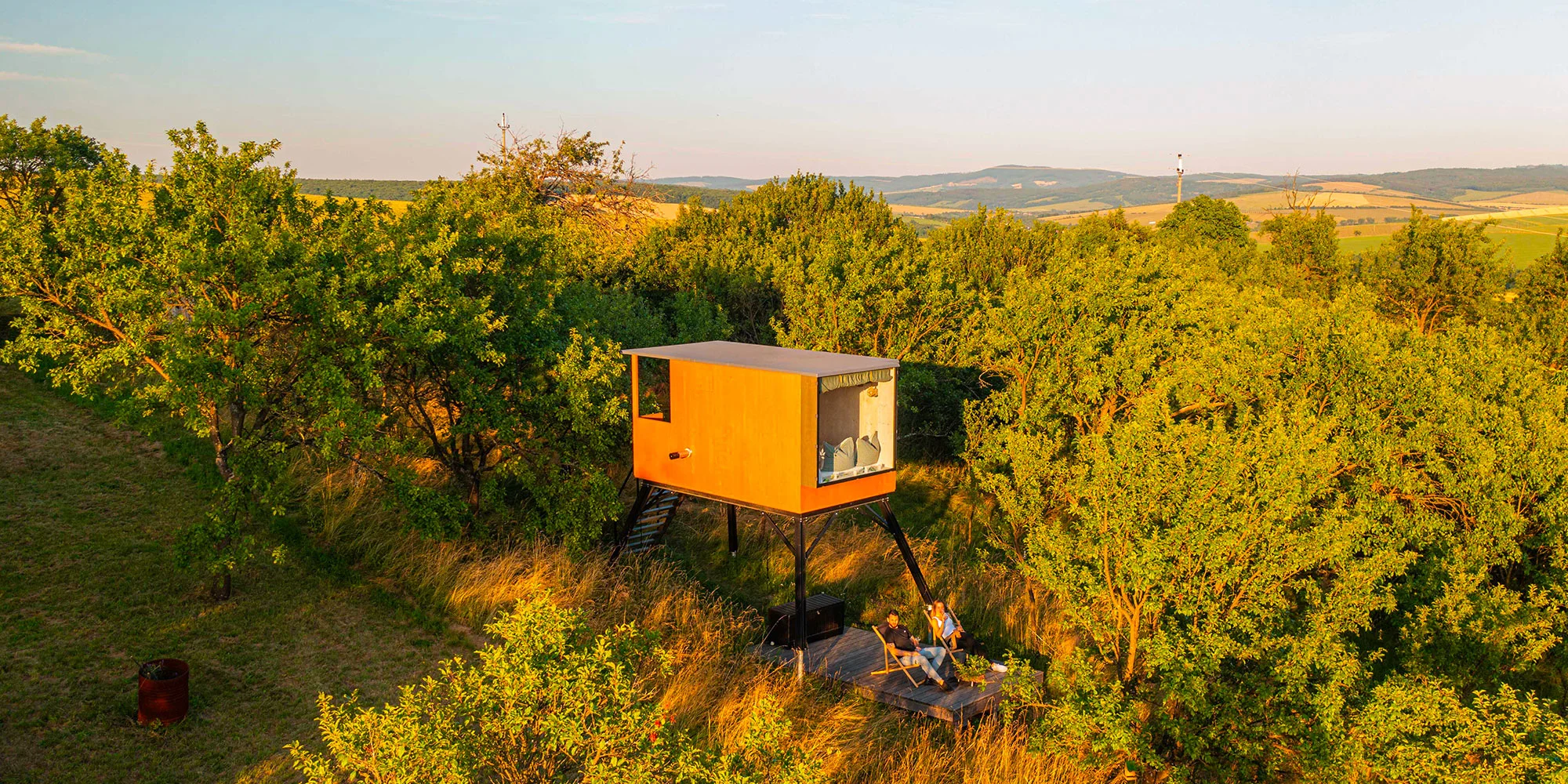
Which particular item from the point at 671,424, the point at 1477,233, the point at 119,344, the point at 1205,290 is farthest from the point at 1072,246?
the point at 119,344

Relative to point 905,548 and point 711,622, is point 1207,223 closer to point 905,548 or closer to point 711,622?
point 905,548

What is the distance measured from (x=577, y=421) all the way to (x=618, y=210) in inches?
960

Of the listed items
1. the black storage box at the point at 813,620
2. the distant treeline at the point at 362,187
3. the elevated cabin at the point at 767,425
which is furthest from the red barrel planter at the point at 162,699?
the distant treeline at the point at 362,187

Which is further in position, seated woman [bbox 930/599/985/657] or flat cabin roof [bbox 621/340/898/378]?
seated woman [bbox 930/599/985/657]

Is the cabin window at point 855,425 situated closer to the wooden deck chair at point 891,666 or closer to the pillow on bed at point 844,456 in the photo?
the pillow on bed at point 844,456

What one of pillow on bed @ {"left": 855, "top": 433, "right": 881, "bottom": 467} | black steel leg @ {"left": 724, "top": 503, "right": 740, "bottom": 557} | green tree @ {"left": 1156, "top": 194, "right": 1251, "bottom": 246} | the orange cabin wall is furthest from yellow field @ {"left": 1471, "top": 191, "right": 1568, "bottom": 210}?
the orange cabin wall

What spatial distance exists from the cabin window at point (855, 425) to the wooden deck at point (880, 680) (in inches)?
116

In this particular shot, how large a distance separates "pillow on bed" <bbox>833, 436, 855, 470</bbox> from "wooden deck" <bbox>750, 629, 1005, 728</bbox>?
3.07 m

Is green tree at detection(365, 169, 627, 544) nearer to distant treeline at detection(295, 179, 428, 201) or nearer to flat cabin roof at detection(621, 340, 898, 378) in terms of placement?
flat cabin roof at detection(621, 340, 898, 378)

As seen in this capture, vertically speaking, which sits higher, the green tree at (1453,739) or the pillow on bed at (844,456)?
the pillow on bed at (844,456)

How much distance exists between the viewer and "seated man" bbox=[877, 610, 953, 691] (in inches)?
610

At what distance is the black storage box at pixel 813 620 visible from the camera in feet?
56.3

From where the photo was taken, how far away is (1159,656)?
13.6 metres

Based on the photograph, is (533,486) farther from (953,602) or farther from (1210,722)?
(1210,722)
